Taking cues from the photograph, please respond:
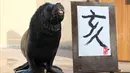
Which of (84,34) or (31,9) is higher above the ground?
(31,9)

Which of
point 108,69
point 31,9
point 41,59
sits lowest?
point 108,69

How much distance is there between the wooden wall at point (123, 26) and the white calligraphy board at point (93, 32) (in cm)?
203

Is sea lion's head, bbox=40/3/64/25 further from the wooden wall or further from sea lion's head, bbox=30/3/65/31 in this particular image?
the wooden wall

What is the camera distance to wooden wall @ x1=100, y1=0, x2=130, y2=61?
364cm

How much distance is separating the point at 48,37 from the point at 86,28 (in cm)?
67

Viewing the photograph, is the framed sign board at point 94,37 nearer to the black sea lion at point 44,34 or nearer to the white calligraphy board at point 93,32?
the white calligraphy board at point 93,32

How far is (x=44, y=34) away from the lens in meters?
0.98

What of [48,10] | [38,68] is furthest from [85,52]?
[48,10]

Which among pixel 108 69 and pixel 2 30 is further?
pixel 2 30

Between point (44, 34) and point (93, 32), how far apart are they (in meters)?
0.70

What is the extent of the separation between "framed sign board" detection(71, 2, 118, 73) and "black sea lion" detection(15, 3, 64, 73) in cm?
52

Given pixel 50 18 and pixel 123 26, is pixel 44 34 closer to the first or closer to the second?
pixel 50 18

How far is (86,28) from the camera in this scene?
163cm

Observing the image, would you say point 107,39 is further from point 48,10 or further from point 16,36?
point 16,36
